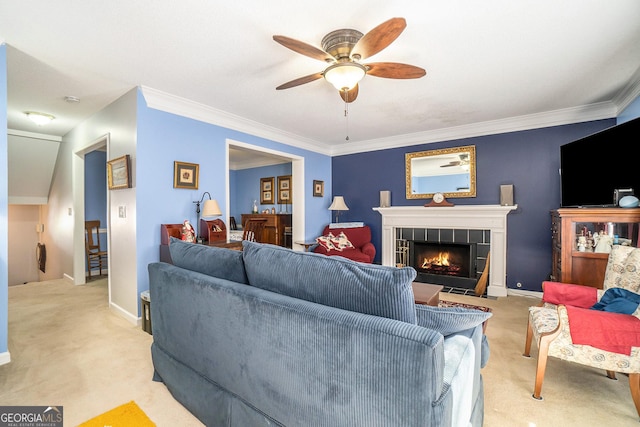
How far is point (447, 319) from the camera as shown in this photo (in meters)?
1.18

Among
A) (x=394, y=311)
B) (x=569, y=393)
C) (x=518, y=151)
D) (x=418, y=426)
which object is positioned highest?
(x=518, y=151)

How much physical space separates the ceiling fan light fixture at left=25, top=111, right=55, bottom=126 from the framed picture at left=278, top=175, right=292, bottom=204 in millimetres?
3833

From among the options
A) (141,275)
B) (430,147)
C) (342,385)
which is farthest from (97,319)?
(430,147)

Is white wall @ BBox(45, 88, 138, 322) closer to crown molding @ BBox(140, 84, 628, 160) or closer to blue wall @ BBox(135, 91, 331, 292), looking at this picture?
blue wall @ BBox(135, 91, 331, 292)

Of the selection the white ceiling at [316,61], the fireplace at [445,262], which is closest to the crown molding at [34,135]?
the white ceiling at [316,61]

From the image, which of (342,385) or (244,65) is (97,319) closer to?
(244,65)

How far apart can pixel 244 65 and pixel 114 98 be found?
5.99 feet

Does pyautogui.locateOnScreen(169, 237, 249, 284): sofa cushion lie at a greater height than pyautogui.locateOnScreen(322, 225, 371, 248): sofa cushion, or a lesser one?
greater

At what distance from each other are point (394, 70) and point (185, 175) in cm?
250

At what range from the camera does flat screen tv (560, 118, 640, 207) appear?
259 centimetres

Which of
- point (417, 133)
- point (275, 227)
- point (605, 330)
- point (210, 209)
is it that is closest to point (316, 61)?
point (210, 209)

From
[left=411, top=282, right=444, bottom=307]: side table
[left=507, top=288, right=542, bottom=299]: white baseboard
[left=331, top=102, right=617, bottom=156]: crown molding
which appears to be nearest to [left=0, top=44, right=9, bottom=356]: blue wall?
[left=411, top=282, right=444, bottom=307]: side table

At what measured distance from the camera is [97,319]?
3166 mm

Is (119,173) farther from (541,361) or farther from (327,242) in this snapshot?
(541,361)
